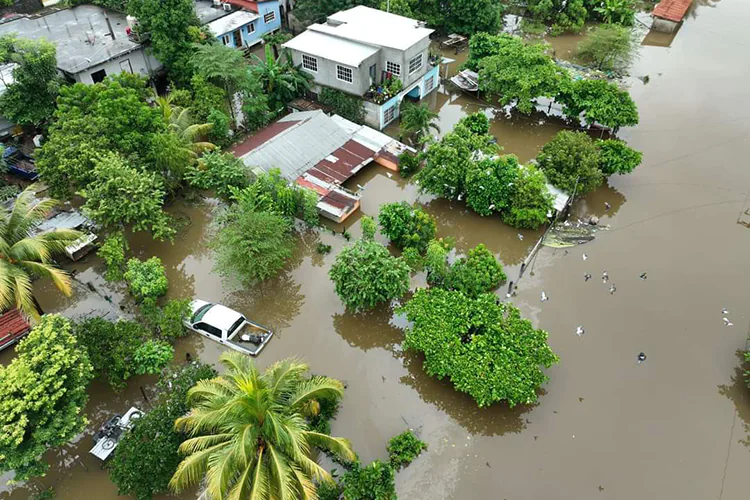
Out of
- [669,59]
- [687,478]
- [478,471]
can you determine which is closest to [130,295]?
[478,471]

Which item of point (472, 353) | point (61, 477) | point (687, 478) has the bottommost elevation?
point (687, 478)

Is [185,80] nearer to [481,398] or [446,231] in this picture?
[446,231]

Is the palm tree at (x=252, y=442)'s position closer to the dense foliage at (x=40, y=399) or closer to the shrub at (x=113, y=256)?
the dense foliage at (x=40, y=399)

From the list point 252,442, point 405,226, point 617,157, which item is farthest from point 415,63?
point 252,442

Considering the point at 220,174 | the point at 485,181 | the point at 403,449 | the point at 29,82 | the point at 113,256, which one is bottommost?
the point at 403,449

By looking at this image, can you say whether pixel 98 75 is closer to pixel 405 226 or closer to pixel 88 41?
pixel 88 41
